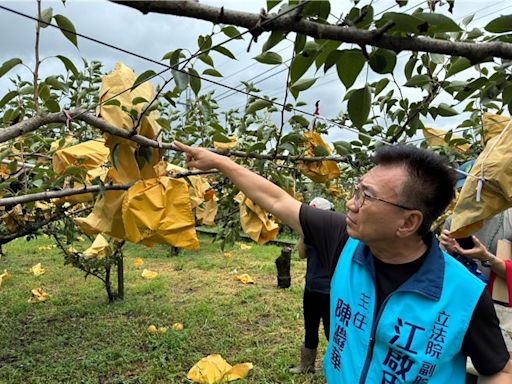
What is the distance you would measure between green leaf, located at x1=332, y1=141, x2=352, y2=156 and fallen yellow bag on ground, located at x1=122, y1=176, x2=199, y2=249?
73cm

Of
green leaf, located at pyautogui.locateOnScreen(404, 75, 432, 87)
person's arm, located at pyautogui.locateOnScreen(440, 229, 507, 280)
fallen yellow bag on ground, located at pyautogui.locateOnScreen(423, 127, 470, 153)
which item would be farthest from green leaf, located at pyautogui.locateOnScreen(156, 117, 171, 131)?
fallen yellow bag on ground, located at pyautogui.locateOnScreen(423, 127, 470, 153)

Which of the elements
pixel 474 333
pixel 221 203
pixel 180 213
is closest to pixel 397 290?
pixel 474 333

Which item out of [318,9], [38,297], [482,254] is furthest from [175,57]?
[38,297]

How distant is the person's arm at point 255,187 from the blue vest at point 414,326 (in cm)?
29

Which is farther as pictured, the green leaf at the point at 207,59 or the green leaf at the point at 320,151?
the green leaf at the point at 320,151

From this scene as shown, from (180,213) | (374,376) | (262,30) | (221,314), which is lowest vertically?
(221,314)

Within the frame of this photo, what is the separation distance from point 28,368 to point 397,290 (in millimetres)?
3122

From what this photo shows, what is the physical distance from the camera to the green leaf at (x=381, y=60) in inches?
27.9

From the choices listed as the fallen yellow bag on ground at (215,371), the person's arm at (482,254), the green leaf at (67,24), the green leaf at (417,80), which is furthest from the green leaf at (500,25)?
the fallen yellow bag on ground at (215,371)

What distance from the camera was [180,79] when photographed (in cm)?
94

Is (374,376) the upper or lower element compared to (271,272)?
upper

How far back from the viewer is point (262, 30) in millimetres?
559

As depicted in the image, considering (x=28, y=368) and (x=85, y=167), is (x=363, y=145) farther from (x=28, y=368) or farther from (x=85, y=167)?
(x=28, y=368)

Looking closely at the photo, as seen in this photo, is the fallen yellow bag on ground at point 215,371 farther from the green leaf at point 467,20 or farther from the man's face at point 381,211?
the green leaf at point 467,20
